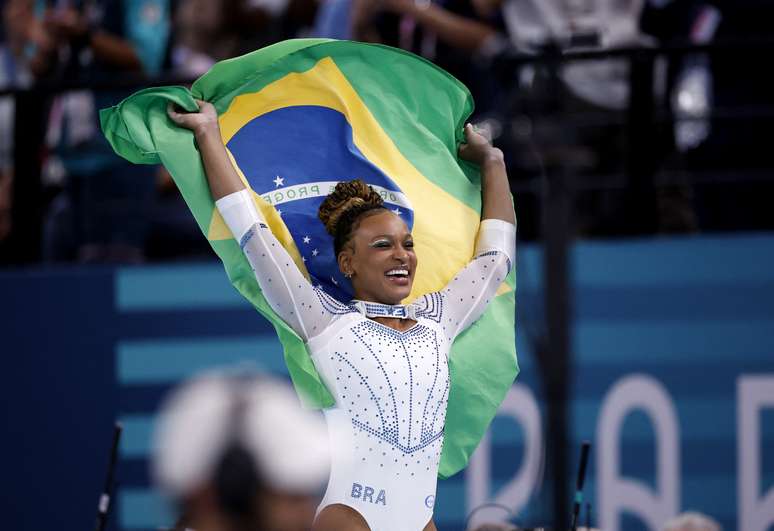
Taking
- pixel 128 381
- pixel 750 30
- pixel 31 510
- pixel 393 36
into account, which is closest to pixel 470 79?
pixel 393 36

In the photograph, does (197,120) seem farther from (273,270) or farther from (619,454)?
(619,454)

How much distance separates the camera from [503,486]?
19.1 feet

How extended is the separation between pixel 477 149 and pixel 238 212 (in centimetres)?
96

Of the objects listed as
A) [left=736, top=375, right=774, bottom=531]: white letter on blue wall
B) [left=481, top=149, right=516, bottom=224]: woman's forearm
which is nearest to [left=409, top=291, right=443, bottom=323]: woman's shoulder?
[left=481, top=149, right=516, bottom=224]: woman's forearm

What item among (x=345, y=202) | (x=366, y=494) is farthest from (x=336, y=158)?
(x=366, y=494)

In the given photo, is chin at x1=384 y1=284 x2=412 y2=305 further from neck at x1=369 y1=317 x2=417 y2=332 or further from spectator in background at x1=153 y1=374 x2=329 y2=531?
spectator in background at x1=153 y1=374 x2=329 y2=531

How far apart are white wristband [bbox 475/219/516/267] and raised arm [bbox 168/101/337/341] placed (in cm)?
59

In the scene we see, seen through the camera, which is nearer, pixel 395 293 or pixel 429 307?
pixel 395 293

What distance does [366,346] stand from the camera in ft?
12.3

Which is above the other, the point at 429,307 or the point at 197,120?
the point at 197,120

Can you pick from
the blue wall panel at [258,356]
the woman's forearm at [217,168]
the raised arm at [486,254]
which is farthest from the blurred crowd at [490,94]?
the woman's forearm at [217,168]

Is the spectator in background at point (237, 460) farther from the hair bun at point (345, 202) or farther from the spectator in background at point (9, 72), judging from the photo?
the spectator in background at point (9, 72)

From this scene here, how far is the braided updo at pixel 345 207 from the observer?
3930 millimetres

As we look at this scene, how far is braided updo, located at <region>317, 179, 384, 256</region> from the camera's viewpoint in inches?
155
